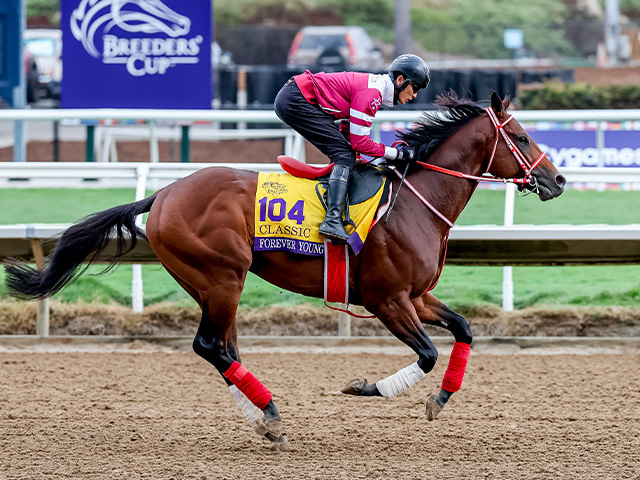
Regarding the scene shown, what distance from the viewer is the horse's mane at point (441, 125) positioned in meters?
5.21

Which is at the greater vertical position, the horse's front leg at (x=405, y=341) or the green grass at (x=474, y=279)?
the horse's front leg at (x=405, y=341)

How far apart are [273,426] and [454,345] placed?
102 cm

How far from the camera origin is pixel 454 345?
16.6ft

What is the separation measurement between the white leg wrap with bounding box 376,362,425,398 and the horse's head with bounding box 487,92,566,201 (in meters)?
1.10

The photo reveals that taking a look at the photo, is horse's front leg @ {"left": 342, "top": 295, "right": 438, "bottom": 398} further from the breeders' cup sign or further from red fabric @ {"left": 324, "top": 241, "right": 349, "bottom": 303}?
the breeders' cup sign

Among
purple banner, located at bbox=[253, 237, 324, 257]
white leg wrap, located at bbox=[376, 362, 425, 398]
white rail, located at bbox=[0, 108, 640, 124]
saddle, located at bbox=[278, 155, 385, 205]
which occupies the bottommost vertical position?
white leg wrap, located at bbox=[376, 362, 425, 398]

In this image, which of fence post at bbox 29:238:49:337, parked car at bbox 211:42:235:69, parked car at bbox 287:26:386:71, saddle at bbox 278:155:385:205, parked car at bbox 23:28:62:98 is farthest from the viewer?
parked car at bbox 211:42:235:69

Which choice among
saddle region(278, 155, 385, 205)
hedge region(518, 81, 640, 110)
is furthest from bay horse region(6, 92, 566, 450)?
hedge region(518, 81, 640, 110)

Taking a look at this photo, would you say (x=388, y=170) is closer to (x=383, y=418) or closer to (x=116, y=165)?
(x=383, y=418)

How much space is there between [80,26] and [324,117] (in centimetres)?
549

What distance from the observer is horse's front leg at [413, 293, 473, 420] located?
498cm

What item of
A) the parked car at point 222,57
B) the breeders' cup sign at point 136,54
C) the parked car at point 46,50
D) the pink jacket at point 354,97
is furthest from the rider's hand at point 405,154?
the parked car at point 222,57

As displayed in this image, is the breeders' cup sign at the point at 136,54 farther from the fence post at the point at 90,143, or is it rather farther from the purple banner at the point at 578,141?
the purple banner at the point at 578,141

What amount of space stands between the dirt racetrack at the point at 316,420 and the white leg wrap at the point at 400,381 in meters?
0.25
